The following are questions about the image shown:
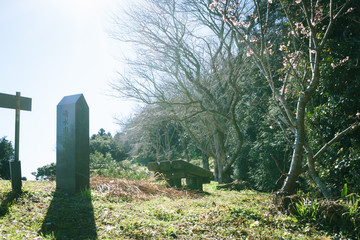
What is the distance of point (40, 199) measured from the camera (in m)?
5.07

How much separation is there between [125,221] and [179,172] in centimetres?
478

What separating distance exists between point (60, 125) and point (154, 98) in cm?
774

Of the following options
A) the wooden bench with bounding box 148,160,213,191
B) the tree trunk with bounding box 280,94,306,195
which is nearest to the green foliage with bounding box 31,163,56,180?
the wooden bench with bounding box 148,160,213,191

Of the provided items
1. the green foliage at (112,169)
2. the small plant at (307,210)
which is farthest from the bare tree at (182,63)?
the small plant at (307,210)

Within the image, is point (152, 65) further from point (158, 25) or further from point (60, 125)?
point (60, 125)

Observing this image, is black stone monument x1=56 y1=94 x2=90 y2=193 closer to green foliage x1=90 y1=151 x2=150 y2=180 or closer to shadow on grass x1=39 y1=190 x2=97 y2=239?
shadow on grass x1=39 y1=190 x2=97 y2=239

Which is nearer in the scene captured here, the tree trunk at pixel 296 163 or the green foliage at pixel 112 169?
the tree trunk at pixel 296 163

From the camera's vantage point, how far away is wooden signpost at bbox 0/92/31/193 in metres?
5.37

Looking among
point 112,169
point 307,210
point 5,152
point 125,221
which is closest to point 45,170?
point 5,152

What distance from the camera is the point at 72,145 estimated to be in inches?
235

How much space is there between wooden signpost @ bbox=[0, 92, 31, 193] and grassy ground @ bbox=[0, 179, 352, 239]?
0.19 m

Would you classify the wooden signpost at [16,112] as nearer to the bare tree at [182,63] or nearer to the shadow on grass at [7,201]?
the shadow on grass at [7,201]

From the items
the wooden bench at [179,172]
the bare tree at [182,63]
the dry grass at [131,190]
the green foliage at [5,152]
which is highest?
the bare tree at [182,63]

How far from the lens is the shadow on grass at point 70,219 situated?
146 inches
